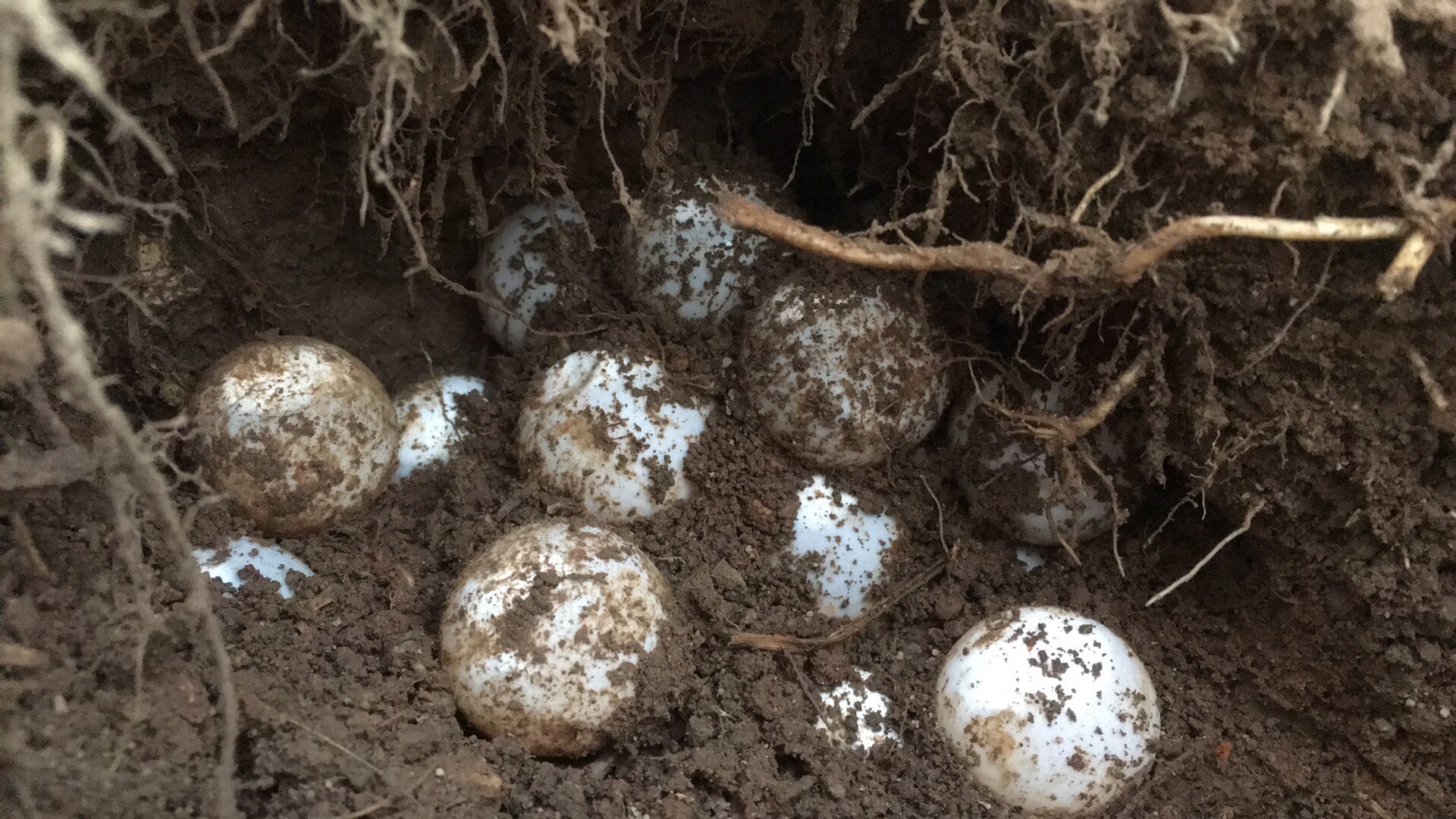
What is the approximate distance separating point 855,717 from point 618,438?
635mm

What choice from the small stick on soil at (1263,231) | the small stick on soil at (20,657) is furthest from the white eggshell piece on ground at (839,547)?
the small stick on soil at (20,657)

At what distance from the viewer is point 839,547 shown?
176 cm

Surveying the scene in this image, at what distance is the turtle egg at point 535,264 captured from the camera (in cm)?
201

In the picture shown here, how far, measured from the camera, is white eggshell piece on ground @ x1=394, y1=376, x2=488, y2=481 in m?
1.95

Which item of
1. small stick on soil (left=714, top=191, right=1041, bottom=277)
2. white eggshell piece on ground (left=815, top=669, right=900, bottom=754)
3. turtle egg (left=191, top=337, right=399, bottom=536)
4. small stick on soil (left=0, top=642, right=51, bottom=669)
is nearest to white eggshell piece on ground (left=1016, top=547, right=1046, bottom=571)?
white eggshell piece on ground (left=815, top=669, right=900, bottom=754)

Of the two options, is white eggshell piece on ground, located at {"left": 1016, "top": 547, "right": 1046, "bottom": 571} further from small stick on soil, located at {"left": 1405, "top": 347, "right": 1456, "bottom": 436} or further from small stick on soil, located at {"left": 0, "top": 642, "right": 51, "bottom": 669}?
small stick on soil, located at {"left": 0, "top": 642, "right": 51, "bottom": 669}

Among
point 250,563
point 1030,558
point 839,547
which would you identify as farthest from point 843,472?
point 250,563

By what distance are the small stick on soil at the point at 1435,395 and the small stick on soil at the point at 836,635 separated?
772 mm

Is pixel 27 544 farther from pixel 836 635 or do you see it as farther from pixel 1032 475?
pixel 1032 475

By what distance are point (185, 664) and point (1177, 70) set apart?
5.23 ft

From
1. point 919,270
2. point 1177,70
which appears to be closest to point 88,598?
point 919,270

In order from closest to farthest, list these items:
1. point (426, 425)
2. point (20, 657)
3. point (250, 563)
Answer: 1. point (20, 657)
2. point (250, 563)
3. point (426, 425)

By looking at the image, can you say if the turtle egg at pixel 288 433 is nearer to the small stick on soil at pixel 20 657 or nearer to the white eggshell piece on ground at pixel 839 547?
the small stick on soil at pixel 20 657

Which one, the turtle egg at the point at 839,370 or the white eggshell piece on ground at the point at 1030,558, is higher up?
the turtle egg at the point at 839,370
